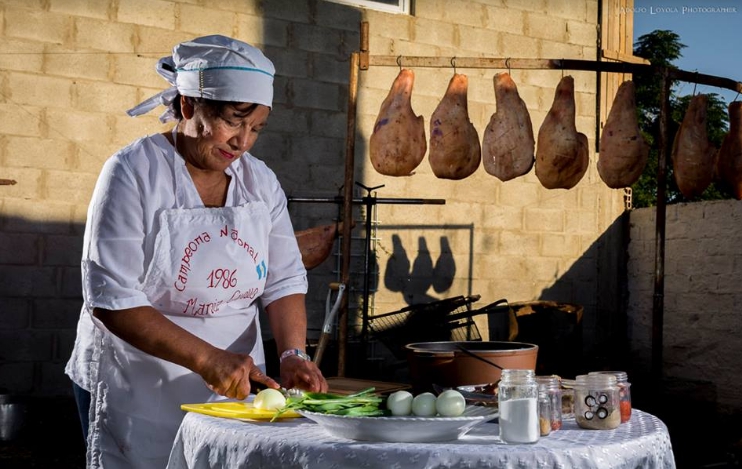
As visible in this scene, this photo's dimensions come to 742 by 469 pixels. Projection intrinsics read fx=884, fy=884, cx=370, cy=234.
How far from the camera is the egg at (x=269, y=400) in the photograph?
2.07 meters

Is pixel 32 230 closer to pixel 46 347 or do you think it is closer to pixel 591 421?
pixel 46 347

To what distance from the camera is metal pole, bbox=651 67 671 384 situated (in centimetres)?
524

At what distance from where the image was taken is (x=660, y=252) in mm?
5316

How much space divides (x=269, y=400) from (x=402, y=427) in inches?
16.1

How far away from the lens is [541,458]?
1.73 m

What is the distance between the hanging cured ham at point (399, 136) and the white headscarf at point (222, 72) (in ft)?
10.0

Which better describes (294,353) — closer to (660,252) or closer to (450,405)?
(450,405)

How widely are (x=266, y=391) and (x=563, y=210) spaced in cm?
708

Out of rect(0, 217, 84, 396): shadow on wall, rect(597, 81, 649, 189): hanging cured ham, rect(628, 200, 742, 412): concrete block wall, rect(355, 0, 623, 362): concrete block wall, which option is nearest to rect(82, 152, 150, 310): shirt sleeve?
rect(597, 81, 649, 189): hanging cured ham

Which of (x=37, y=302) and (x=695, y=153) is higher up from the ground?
(x=695, y=153)

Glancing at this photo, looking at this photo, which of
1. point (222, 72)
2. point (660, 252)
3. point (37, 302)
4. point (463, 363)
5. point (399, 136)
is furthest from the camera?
point (37, 302)

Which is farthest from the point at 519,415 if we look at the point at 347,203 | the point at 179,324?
the point at 347,203

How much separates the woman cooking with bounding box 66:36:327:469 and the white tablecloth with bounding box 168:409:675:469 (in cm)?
24

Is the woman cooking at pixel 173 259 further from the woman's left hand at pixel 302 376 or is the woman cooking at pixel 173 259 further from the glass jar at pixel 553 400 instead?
the glass jar at pixel 553 400
